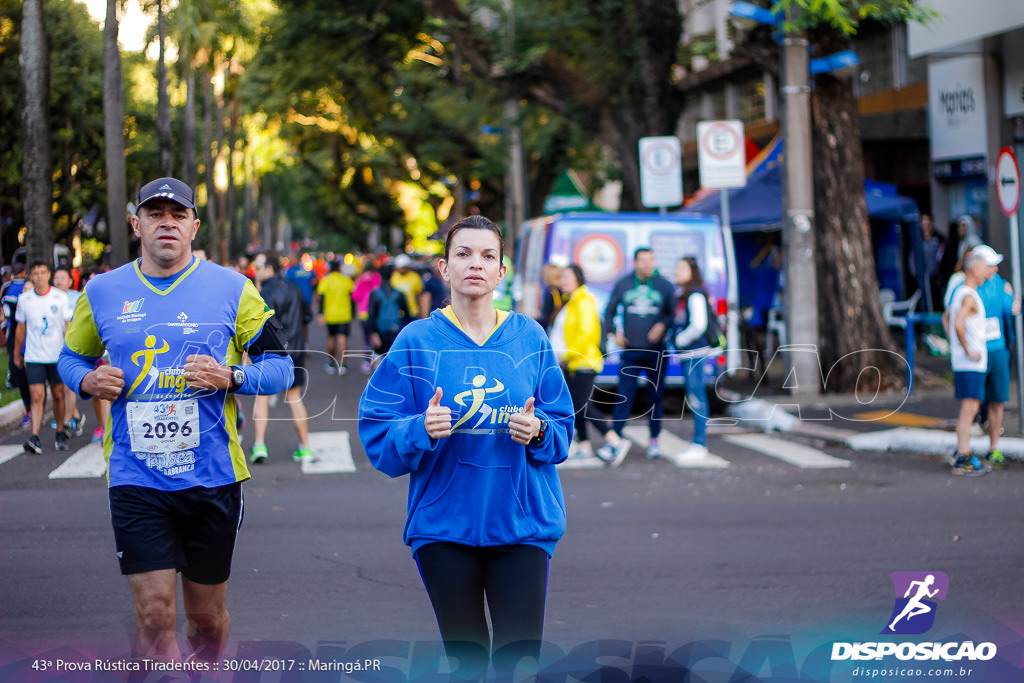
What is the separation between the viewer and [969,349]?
10.8 metres

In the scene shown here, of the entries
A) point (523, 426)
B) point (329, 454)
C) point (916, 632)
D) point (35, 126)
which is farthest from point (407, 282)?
point (523, 426)

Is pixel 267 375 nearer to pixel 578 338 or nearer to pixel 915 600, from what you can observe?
pixel 915 600

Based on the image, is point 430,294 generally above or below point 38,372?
above

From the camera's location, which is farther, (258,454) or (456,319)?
(258,454)

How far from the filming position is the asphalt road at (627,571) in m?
5.75

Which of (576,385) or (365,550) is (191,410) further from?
(576,385)

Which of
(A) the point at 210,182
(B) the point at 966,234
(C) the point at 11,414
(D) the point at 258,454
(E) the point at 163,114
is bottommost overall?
(D) the point at 258,454

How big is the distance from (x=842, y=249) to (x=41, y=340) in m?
10.5

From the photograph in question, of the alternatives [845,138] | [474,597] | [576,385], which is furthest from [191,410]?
[845,138]

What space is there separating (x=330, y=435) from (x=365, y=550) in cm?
597

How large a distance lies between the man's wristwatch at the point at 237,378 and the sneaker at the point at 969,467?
8205 mm

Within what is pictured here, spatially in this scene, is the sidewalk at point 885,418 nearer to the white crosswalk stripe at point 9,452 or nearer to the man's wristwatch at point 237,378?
the white crosswalk stripe at point 9,452

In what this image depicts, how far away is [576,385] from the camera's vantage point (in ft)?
38.4

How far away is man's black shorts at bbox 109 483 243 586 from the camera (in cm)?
431
